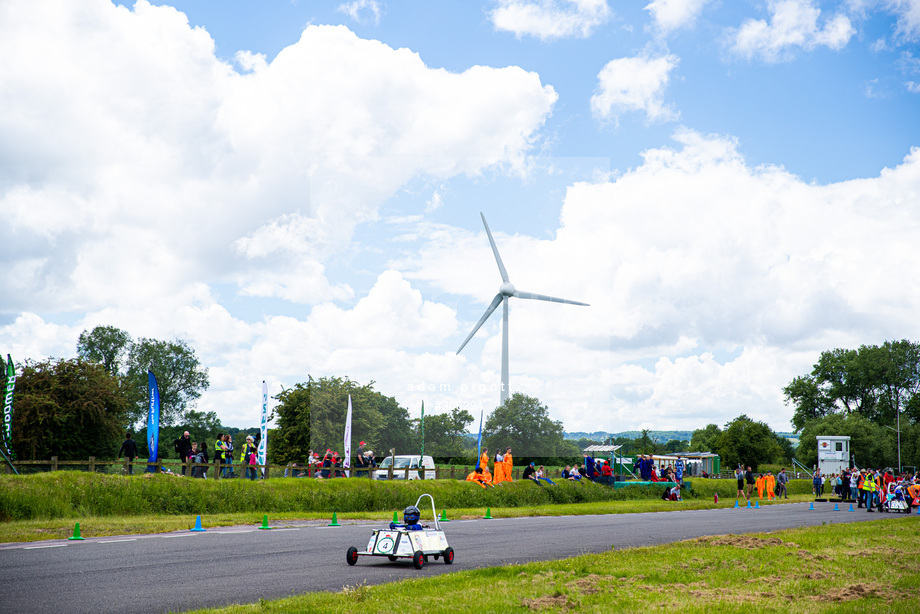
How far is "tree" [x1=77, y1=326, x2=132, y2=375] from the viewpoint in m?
109

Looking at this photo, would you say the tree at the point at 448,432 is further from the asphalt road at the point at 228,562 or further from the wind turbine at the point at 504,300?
the asphalt road at the point at 228,562

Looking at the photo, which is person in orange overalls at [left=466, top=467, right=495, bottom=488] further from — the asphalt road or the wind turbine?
the wind turbine

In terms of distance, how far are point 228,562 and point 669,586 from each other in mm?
6507

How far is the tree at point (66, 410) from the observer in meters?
49.1

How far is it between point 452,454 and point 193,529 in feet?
256

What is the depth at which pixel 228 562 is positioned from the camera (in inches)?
500

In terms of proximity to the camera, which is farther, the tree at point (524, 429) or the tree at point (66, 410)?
the tree at point (524, 429)

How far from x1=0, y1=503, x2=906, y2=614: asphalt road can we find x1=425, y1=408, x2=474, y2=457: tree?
3026 inches

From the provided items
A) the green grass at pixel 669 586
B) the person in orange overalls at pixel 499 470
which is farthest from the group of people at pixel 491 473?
the green grass at pixel 669 586

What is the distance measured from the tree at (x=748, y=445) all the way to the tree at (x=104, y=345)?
80287mm

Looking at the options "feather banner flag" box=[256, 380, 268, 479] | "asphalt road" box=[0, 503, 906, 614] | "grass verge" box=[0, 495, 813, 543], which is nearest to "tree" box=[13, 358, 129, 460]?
"feather banner flag" box=[256, 380, 268, 479]

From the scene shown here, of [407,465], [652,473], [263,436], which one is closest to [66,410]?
[407,465]

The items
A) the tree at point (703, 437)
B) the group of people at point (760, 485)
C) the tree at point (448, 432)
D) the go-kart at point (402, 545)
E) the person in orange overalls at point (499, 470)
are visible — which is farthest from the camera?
the tree at point (703, 437)

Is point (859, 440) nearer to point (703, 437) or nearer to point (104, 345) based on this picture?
point (703, 437)
